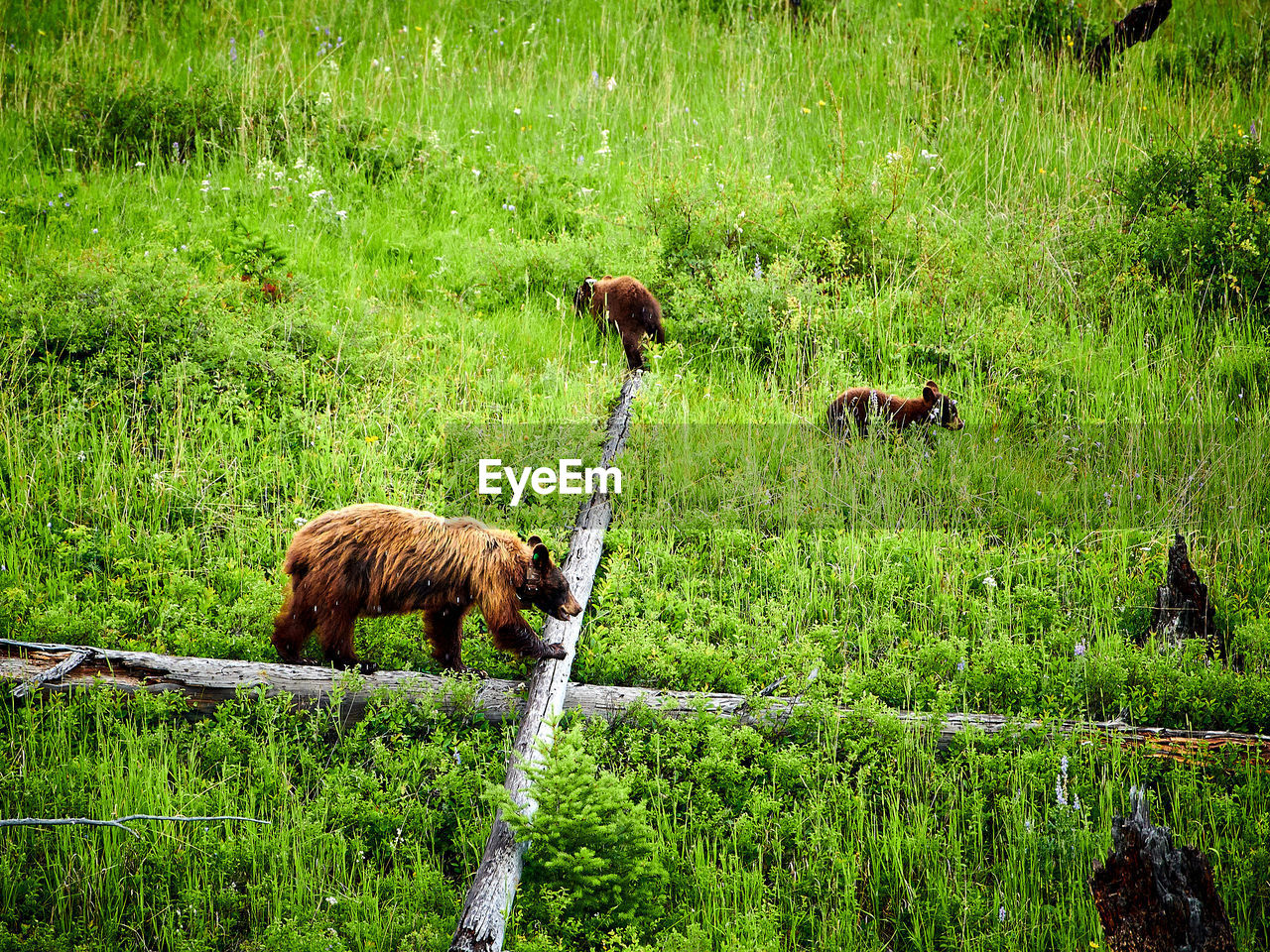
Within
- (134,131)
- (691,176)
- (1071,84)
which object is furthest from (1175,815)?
(134,131)

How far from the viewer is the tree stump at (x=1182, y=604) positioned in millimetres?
5270

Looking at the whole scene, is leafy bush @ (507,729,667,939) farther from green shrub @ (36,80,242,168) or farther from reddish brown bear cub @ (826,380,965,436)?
green shrub @ (36,80,242,168)

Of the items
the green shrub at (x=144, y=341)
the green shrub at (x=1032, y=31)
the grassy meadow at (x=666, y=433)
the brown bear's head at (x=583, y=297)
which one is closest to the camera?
the grassy meadow at (x=666, y=433)

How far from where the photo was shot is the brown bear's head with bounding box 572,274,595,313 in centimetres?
864

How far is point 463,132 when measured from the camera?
11047 mm

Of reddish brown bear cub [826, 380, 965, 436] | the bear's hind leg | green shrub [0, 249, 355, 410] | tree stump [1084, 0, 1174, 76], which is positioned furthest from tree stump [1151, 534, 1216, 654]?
tree stump [1084, 0, 1174, 76]

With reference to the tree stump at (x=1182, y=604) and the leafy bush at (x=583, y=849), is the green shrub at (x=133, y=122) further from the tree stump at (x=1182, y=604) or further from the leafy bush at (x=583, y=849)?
the tree stump at (x=1182, y=604)

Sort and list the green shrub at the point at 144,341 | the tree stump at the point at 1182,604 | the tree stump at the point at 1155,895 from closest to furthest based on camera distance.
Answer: the tree stump at the point at 1155,895
the tree stump at the point at 1182,604
the green shrub at the point at 144,341

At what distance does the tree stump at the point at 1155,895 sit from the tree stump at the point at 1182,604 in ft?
7.03

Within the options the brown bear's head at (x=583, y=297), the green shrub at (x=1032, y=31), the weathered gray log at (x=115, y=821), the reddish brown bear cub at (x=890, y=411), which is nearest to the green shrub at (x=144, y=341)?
the brown bear's head at (x=583, y=297)

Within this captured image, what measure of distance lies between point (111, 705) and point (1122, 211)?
367 inches

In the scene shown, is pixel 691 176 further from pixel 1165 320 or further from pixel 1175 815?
pixel 1175 815

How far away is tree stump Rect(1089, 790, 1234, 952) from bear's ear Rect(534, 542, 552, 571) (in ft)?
8.91

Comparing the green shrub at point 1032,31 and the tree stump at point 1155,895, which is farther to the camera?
the green shrub at point 1032,31
